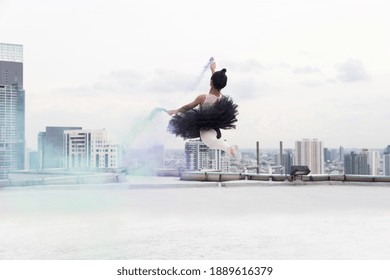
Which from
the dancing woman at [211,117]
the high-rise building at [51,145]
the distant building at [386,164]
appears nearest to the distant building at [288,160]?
the distant building at [386,164]

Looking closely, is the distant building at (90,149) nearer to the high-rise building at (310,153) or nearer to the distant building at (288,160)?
the high-rise building at (310,153)

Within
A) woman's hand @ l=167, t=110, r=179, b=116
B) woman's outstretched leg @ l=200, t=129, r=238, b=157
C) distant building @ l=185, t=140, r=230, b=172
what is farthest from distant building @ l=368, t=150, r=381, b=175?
woman's hand @ l=167, t=110, r=179, b=116

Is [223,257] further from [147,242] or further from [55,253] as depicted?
[55,253]

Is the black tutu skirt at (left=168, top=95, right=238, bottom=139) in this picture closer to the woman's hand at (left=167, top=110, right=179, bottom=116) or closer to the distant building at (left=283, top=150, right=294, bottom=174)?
→ the woman's hand at (left=167, top=110, right=179, bottom=116)

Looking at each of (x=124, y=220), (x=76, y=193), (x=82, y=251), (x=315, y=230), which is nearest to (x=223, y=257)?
(x=82, y=251)

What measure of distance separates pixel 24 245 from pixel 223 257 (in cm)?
347

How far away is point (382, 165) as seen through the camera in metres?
21.1

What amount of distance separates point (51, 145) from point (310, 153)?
9.90 m

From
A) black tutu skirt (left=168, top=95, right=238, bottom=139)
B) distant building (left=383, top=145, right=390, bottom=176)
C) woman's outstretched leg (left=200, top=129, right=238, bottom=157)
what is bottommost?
distant building (left=383, top=145, right=390, bottom=176)

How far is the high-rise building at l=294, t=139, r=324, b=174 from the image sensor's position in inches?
779

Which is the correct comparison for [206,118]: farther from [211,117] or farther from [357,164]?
[357,164]

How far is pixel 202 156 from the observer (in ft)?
39.1

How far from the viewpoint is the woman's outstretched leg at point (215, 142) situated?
7258mm

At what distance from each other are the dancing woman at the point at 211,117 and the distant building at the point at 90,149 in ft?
6.10
